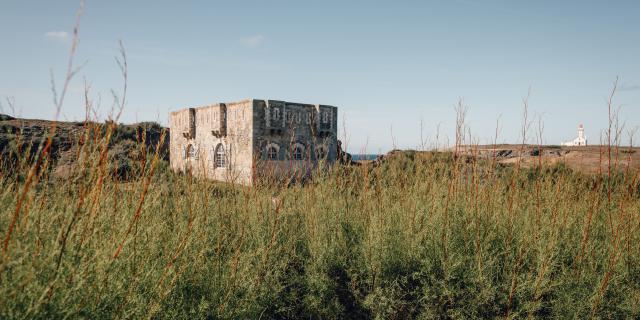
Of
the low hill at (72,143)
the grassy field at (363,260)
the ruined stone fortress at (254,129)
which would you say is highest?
the ruined stone fortress at (254,129)

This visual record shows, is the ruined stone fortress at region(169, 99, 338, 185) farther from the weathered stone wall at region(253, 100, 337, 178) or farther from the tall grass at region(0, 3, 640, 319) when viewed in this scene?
the tall grass at region(0, 3, 640, 319)

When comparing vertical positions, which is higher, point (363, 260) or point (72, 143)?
point (72, 143)

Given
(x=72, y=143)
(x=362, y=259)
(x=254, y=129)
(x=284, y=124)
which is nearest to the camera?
(x=72, y=143)

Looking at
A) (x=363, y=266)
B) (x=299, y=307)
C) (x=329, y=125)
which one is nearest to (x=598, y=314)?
(x=363, y=266)

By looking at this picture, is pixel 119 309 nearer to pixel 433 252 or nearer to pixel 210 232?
pixel 210 232

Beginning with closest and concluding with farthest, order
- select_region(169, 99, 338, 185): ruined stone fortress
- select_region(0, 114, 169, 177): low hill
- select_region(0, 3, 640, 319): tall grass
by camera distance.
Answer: select_region(0, 114, 169, 177): low hill → select_region(0, 3, 640, 319): tall grass → select_region(169, 99, 338, 185): ruined stone fortress

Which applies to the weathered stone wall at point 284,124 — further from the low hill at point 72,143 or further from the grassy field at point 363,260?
the grassy field at point 363,260

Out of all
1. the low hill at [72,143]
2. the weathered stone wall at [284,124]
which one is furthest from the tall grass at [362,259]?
the weathered stone wall at [284,124]

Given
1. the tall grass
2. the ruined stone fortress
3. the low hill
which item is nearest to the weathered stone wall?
the ruined stone fortress

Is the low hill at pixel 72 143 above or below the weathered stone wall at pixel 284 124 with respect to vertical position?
below

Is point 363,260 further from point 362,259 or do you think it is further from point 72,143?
point 72,143

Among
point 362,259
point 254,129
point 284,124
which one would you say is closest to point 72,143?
point 362,259

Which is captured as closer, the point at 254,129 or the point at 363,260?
the point at 363,260

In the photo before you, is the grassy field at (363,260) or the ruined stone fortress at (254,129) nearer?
the grassy field at (363,260)
